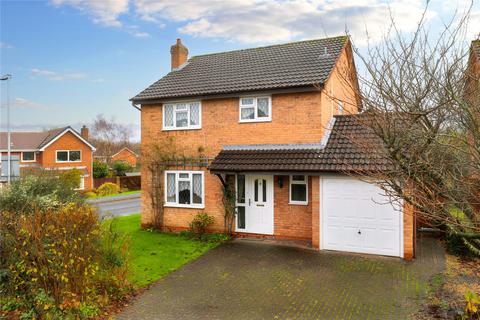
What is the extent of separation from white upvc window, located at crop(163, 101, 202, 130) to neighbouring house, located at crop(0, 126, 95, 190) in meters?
28.4

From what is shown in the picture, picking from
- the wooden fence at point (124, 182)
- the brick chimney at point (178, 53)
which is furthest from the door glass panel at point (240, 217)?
the wooden fence at point (124, 182)

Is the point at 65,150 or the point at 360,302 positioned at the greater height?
the point at 65,150

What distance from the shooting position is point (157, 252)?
10500mm

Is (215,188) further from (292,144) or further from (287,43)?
(287,43)

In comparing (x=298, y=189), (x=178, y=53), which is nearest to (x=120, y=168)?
(x=178, y=53)

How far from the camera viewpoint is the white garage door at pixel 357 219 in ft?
31.3

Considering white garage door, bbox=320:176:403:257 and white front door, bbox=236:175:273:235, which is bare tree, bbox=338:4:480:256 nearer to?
white garage door, bbox=320:176:403:257

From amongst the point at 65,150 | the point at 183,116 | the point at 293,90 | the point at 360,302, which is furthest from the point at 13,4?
the point at 65,150

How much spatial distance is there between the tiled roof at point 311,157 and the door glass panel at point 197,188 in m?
1.37

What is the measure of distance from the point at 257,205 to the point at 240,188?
0.90 meters

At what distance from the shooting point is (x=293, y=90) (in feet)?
36.8

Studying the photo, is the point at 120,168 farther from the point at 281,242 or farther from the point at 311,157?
the point at 311,157

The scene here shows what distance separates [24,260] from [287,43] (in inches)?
505

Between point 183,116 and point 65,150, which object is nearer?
point 183,116
